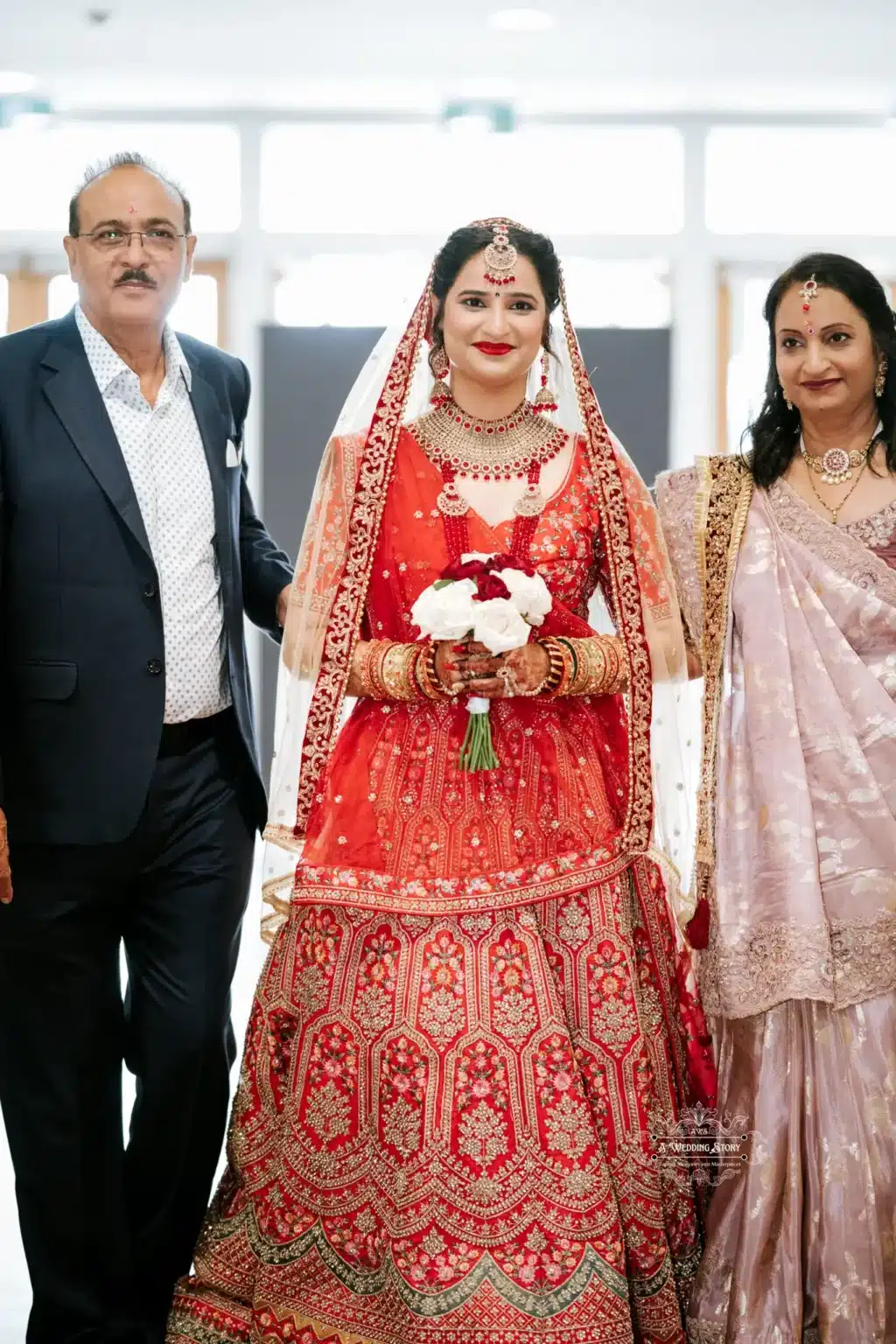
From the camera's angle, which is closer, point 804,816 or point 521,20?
point 804,816

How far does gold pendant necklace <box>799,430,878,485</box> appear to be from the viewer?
2.81m

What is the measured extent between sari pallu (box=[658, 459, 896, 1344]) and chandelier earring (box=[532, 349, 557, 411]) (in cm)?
36

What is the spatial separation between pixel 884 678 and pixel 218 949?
1.26m

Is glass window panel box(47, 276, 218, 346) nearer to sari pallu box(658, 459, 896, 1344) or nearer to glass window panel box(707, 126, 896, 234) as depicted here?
glass window panel box(707, 126, 896, 234)

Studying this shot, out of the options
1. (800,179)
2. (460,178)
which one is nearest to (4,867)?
(460,178)

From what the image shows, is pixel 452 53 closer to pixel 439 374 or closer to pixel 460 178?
pixel 460 178

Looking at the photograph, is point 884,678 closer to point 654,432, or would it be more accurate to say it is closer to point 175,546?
→ point 175,546

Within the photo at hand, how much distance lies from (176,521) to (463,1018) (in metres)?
1.00

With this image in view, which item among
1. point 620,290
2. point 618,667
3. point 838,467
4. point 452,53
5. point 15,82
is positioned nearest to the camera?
point 618,667

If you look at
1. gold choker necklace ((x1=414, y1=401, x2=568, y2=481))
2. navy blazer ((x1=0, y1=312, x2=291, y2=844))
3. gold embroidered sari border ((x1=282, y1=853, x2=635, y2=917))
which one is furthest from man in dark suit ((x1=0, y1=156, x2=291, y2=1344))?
gold choker necklace ((x1=414, y1=401, x2=568, y2=481))

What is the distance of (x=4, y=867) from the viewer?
8.38 ft

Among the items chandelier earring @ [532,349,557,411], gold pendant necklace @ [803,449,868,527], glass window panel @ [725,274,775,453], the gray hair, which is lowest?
gold pendant necklace @ [803,449,868,527]

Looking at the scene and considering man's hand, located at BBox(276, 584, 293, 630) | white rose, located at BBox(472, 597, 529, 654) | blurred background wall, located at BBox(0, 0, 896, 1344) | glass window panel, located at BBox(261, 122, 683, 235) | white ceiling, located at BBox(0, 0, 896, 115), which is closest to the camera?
white rose, located at BBox(472, 597, 529, 654)

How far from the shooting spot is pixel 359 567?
275 centimetres
